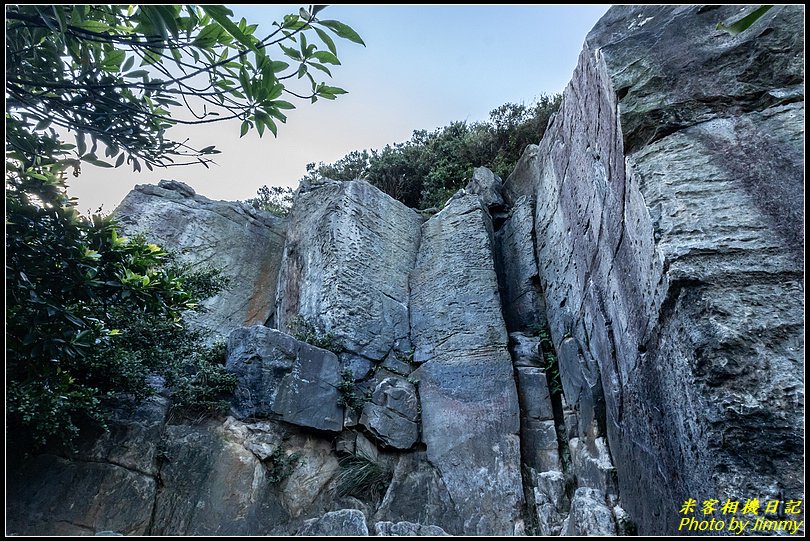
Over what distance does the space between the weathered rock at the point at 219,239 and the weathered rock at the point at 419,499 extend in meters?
4.76

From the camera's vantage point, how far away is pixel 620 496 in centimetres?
396

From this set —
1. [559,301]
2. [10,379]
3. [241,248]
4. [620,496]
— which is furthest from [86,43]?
[241,248]

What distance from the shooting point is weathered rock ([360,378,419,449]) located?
582cm

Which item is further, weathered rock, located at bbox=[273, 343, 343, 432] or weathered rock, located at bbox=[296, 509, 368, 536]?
weathered rock, located at bbox=[273, 343, 343, 432]

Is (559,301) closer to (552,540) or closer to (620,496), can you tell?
(620,496)

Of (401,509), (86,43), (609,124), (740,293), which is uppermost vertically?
(609,124)

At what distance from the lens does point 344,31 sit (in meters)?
1.99

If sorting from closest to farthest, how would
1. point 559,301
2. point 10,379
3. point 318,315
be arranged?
point 10,379, point 559,301, point 318,315

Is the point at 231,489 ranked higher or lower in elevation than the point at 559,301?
lower

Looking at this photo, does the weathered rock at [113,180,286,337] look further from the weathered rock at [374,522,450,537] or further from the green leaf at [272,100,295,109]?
the green leaf at [272,100,295,109]

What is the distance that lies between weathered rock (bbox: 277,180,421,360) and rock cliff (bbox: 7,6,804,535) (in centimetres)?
4

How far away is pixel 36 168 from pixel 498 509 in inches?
206

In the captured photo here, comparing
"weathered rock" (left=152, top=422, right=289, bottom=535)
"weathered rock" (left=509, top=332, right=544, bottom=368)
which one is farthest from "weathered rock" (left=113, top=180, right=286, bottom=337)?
"weathered rock" (left=509, top=332, right=544, bottom=368)

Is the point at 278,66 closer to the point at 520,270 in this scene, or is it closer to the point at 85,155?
the point at 85,155
